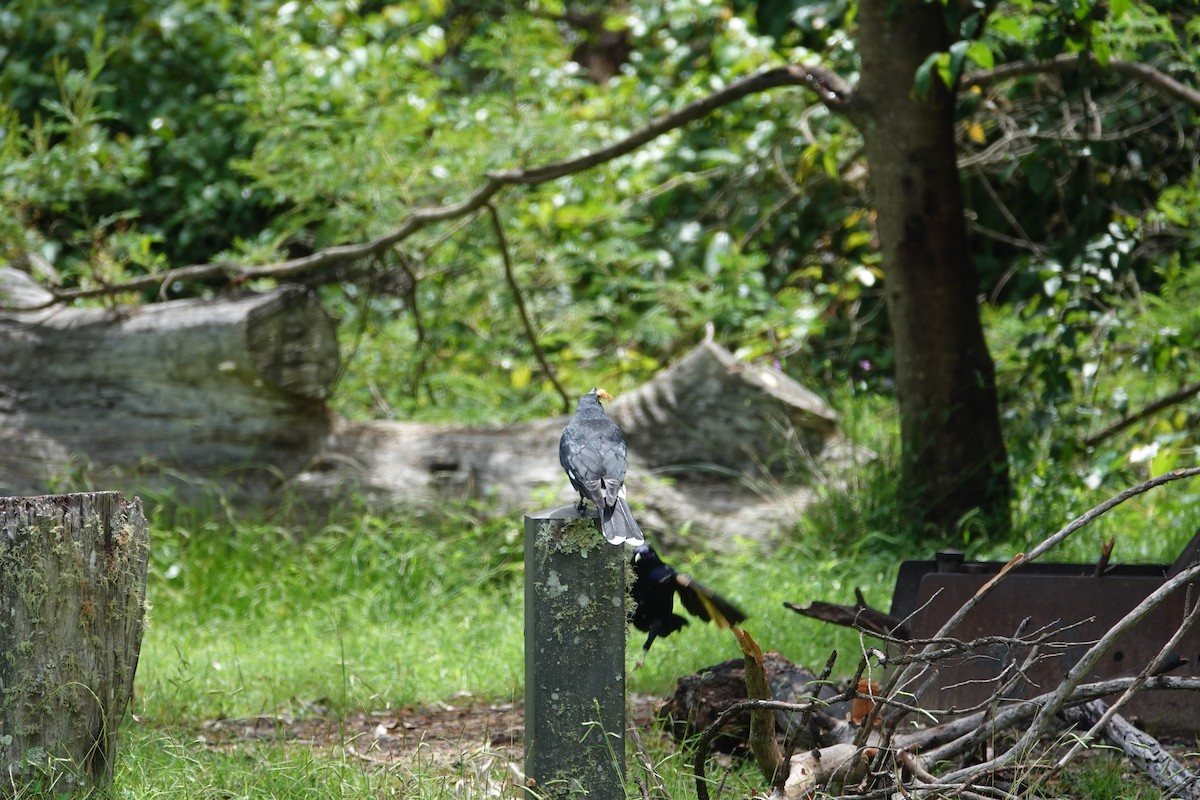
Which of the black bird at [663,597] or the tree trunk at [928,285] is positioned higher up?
the tree trunk at [928,285]

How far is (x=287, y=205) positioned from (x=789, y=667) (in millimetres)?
7139

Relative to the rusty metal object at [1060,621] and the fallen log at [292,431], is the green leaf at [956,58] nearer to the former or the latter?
the rusty metal object at [1060,621]

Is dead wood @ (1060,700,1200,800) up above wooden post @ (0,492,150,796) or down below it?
below

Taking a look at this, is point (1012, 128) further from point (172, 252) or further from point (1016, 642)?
point (172, 252)

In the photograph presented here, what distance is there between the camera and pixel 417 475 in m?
6.27

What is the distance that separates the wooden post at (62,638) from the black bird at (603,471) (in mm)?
1159

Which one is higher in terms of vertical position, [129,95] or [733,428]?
[129,95]

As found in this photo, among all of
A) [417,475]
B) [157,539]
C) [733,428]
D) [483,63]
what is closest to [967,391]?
[733,428]

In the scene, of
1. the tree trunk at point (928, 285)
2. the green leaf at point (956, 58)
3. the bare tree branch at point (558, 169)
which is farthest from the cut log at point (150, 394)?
the green leaf at point (956, 58)

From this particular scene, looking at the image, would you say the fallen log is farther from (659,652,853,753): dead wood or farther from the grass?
(659,652,853,753): dead wood

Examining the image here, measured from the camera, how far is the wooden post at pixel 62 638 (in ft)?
9.25

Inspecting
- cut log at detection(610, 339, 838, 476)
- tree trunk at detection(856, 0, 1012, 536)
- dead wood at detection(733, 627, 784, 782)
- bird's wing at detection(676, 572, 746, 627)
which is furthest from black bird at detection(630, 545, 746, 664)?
cut log at detection(610, 339, 838, 476)

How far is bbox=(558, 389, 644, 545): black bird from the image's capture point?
8.77 ft

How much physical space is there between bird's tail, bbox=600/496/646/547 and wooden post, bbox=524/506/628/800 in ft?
0.41
